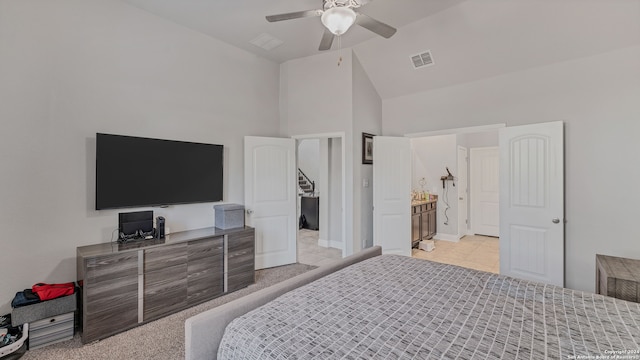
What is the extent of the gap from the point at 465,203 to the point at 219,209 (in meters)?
5.49

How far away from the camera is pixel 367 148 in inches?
174

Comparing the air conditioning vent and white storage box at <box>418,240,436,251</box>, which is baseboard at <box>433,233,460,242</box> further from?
the air conditioning vent

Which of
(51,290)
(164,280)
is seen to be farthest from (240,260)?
(51,290)

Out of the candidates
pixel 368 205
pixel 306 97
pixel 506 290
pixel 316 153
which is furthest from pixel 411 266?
pixel 316 153

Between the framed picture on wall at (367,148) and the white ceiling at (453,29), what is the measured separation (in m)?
1.08

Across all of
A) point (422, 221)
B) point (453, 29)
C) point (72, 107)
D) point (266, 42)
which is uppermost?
point (266, 42)

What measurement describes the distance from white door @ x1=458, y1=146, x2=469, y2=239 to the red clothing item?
6.38 metres

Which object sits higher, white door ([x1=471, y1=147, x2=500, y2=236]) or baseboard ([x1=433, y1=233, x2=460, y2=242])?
white door ([x1=471, y1=147, x2=500, y2=236])

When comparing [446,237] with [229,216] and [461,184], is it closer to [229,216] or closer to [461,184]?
[461,184]

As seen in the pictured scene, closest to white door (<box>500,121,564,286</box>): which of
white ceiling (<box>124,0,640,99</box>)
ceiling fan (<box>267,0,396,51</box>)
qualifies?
white ceiling (<box>124,0,640,99</box>)

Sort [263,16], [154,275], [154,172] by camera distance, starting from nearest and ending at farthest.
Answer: [154,275]
[154,172]
[263,16]

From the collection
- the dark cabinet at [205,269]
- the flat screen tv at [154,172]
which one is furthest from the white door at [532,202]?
the flat screen tv at [154,172]

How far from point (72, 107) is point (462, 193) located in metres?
6.82

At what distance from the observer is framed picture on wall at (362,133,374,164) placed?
4342 mm
